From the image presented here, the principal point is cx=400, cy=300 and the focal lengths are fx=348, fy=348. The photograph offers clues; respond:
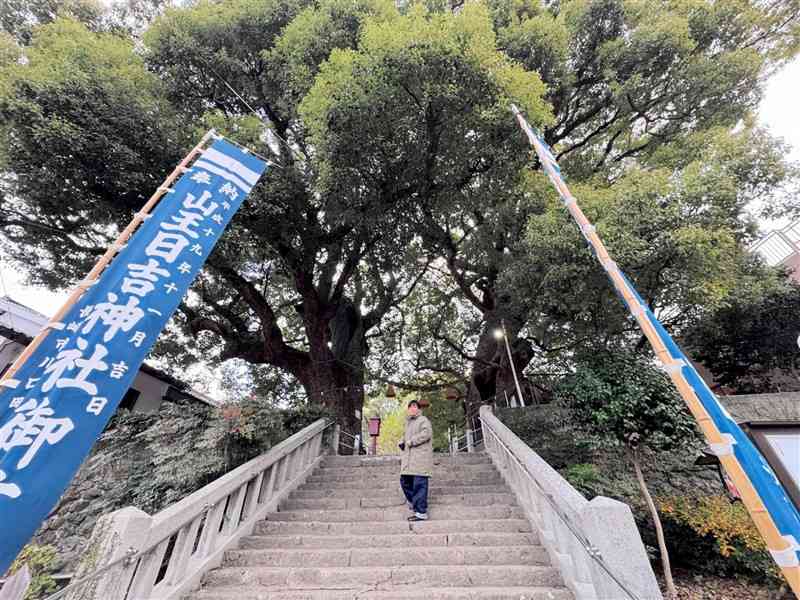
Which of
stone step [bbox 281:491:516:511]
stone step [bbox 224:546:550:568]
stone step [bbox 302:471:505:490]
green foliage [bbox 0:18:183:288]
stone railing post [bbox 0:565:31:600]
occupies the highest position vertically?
green foliage [bbox 0:18:183:288]

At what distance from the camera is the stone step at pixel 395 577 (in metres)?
3.09

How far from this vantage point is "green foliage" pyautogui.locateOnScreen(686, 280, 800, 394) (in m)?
8.98

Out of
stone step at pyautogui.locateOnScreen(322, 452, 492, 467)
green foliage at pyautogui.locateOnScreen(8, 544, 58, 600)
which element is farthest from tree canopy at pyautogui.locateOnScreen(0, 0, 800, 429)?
green foliage at pyautogui.locateOnScreen(8, 544, 58, 600)

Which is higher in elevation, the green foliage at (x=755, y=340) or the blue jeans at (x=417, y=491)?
the green foliage at (x=755, y=340)

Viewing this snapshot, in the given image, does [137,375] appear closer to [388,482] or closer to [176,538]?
[388,482]

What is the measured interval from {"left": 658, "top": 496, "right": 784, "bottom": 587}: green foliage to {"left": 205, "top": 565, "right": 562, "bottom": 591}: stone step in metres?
3.29

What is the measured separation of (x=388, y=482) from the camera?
19.2 feet

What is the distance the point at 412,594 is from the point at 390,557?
2.29 feet

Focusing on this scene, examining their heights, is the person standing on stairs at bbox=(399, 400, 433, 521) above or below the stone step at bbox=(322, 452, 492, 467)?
below

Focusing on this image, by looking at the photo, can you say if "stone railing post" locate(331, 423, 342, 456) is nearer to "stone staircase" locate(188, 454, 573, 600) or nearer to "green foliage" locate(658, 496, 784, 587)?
"stone staircase" locate(188, 454, 573, 600)

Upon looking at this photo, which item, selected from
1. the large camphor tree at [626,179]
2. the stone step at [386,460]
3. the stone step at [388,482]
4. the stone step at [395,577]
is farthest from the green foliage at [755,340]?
the stone step at [395,577]

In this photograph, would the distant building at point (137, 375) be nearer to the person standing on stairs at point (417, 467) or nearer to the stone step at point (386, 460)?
the stone step at point (386, 460)

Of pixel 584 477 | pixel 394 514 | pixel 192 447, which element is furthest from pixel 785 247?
pixel 192 447

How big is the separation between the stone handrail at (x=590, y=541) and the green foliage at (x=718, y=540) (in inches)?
109
